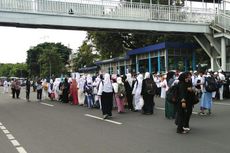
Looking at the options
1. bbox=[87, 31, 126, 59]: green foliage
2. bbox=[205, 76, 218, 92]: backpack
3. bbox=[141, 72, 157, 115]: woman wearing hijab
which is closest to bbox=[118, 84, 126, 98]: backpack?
bbox=[141, 72, 157, 115]: woman wearing hijab

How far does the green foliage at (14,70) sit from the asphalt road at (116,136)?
429 ft

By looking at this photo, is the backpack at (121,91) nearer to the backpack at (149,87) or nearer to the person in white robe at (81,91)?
the backpack at (149,87)

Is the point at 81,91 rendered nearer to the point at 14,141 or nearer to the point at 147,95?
the point at 147,95

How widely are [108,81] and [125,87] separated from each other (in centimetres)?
349

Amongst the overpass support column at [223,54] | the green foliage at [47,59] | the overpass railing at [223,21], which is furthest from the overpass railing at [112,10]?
the green foliage at [47,59]

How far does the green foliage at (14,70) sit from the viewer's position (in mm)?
148238

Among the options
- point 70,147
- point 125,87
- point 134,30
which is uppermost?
point 134,30

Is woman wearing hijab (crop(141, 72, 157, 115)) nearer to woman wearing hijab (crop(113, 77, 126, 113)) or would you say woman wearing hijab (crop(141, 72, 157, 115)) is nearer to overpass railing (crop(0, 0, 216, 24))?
woman wearing hijab (crop(113, 77, 126, 113))

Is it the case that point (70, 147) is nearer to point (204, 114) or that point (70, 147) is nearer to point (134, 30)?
point (204, 114)

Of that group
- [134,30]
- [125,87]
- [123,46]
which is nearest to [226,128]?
[125,87]

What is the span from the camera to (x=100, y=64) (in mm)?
52500

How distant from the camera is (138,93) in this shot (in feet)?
56.5

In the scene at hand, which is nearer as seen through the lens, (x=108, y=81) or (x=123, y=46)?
(x=108, y=81)

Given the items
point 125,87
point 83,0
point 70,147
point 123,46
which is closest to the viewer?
point 70,147
